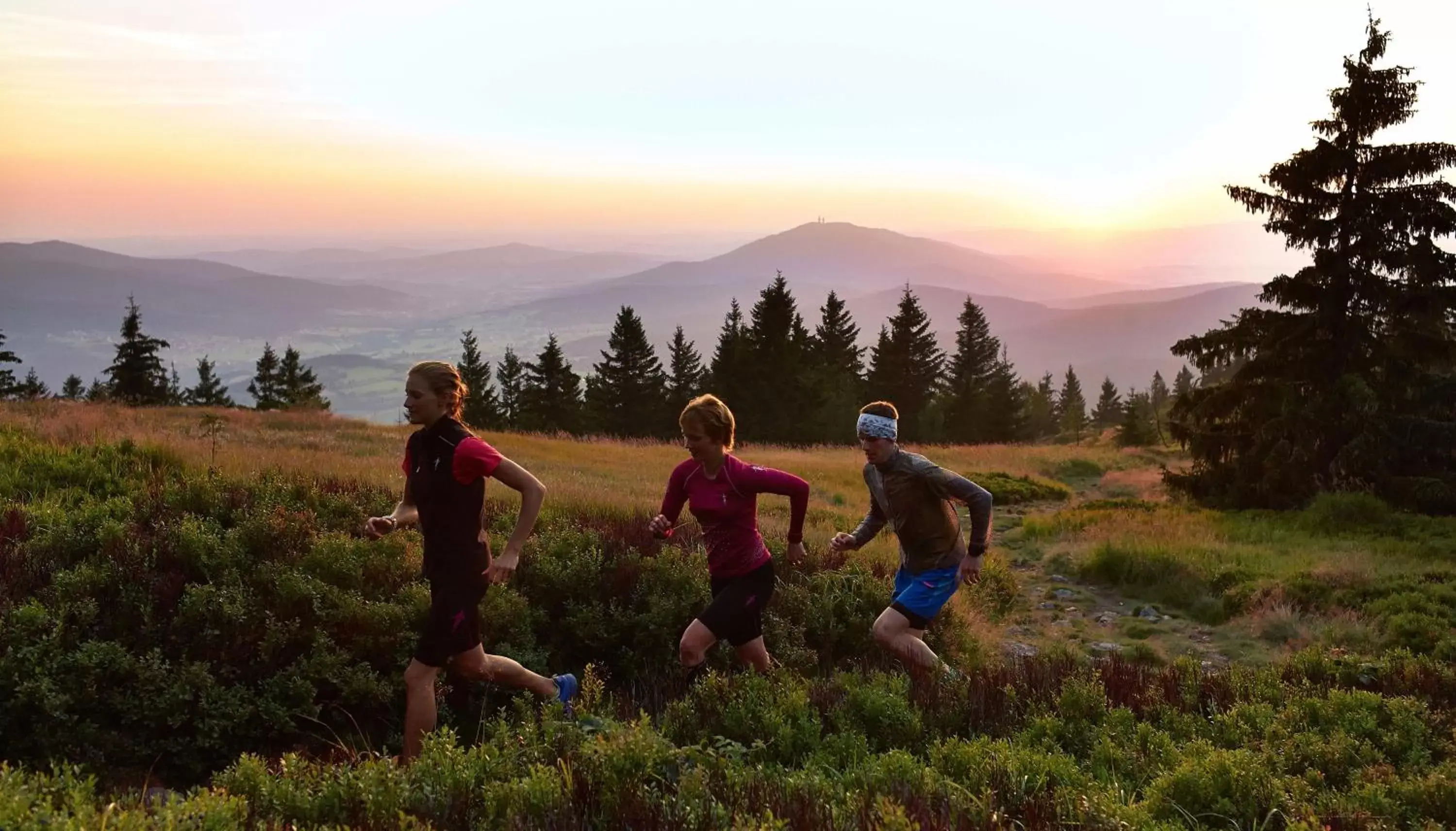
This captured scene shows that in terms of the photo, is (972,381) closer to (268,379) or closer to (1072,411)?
(1072,411)

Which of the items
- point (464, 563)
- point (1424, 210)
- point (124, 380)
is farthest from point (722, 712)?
point (124, 380)

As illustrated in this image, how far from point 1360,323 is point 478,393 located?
65355 mm

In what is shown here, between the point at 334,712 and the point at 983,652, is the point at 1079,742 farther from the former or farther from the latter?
the point at 334,712

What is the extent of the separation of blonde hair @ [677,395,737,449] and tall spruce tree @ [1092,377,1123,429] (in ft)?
309

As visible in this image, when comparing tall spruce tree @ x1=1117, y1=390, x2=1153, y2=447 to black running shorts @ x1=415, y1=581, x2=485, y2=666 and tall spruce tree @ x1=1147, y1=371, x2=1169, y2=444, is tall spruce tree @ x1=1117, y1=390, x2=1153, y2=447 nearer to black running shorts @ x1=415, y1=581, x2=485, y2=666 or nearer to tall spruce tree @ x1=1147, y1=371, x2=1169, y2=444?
tall spruce tree @ x1=1147, y1=371, x2=1169, y2=444

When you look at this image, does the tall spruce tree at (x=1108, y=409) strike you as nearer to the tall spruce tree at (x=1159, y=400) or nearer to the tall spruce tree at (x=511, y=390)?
the tall spruce tree at (x=1159, y=400)

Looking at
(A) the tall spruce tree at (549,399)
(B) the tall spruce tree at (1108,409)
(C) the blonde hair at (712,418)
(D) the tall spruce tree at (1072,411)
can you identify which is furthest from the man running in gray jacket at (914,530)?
(B) the tall spruce tree at (1108,409)

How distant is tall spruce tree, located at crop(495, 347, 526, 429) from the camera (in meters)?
63.8

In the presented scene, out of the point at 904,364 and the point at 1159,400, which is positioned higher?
the point at 904,364

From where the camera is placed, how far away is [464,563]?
481 cm

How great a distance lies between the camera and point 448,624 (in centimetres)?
484

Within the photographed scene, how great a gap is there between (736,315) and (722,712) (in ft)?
200

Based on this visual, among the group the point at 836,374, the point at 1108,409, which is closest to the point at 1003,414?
the point at 836,374

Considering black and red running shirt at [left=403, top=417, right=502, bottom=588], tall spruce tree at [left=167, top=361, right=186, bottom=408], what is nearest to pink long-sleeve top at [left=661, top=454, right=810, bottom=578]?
black and red running shirt at [left=403, top=417, right=502, bottom=588]
